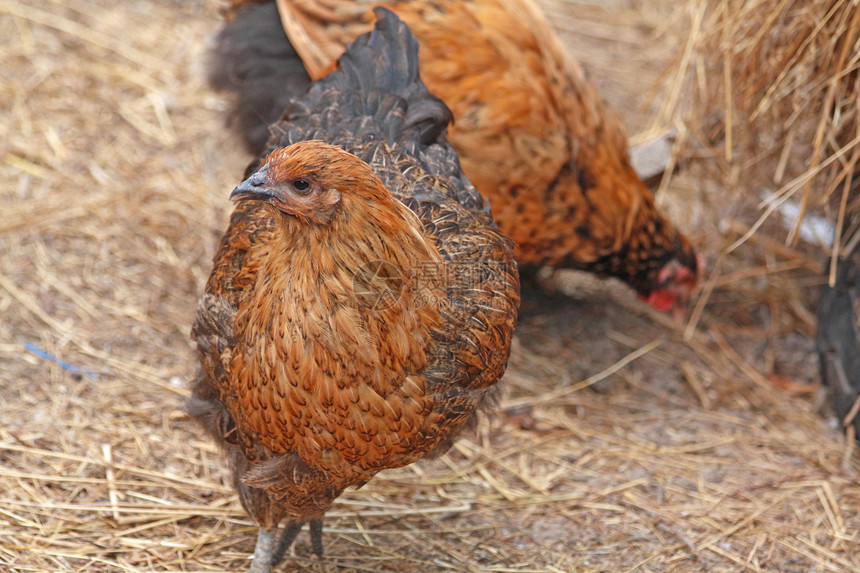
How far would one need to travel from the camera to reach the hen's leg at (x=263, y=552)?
8.63 feet

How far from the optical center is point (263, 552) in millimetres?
2646

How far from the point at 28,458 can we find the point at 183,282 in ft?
4.03

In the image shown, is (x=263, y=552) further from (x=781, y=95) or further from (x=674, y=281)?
(x=781, y=95)

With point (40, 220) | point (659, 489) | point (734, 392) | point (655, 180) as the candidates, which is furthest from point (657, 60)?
point (40, 220)

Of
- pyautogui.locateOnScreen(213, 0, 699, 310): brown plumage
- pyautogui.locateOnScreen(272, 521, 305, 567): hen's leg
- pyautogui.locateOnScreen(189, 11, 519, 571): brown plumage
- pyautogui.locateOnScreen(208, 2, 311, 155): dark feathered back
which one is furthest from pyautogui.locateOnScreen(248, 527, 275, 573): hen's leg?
pyautogui.locateOnScreen(208, 2, 311, 155): dark feathered back

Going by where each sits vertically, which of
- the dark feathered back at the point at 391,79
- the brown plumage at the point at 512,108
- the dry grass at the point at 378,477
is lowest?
the dry grass at the point at 378,477

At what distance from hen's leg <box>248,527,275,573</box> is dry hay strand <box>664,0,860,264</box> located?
2.10 meters

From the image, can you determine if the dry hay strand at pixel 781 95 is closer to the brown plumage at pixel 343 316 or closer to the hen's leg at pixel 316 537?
the brown plumage at pixel 343 316

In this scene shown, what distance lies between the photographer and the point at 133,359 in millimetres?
3607

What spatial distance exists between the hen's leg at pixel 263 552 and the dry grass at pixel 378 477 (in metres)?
0.19

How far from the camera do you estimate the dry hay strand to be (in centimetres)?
330

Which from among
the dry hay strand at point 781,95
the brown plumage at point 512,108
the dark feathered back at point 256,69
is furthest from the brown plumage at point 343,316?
the dry hay strand at point 781,95

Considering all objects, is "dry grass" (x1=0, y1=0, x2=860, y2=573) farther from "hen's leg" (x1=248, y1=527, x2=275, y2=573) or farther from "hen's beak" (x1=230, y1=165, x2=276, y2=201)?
"hen's beak" (x1=230, y1=165, x2=276, y2=201)

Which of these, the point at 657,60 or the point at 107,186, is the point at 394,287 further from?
the point at 657,60
